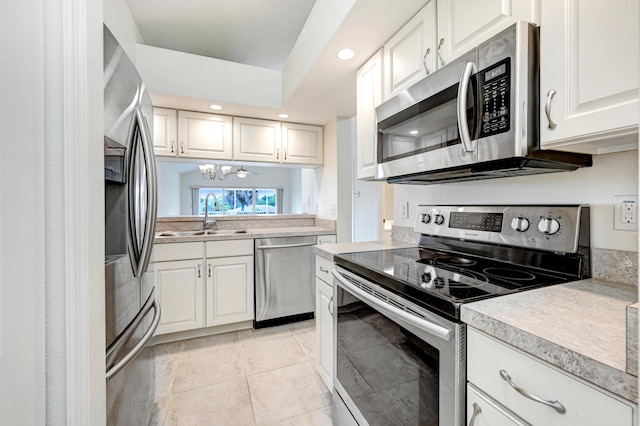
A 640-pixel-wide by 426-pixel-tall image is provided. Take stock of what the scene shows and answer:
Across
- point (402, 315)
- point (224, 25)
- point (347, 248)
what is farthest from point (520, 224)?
point (224, 25)

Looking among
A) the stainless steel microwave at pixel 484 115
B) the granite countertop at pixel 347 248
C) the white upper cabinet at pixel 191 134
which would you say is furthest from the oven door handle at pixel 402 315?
the white upper cabinet at pixel 191 134

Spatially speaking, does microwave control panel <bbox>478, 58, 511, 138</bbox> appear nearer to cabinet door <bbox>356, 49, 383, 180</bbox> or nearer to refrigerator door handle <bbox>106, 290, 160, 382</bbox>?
cabinet door <bbox>356, 49, 383, 180</bbox>

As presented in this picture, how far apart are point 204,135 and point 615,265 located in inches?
116

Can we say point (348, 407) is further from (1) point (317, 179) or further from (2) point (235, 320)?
(1) point (317, 179)

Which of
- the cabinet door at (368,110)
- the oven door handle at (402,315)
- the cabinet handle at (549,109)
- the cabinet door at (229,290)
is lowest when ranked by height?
the cabinet door at (229,290)

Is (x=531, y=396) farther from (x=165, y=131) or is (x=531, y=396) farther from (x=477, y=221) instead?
(x=165, y=131)

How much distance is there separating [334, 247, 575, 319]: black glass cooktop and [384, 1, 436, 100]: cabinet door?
35.6 inches

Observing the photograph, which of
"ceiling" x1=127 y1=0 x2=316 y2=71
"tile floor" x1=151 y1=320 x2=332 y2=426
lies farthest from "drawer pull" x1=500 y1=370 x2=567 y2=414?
"ceiling" x1=127 y1=0 x2=316 y2=71

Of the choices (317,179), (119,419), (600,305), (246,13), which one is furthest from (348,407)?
(246,13)

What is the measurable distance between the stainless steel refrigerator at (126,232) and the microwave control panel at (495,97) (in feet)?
4.20

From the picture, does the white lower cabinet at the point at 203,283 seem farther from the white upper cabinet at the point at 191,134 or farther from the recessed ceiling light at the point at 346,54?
the recessed ceiling light at the point at 346,54

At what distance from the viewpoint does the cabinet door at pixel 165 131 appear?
2.58 meters

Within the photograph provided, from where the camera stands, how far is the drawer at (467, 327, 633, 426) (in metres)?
0.50

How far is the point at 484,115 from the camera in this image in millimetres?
992
